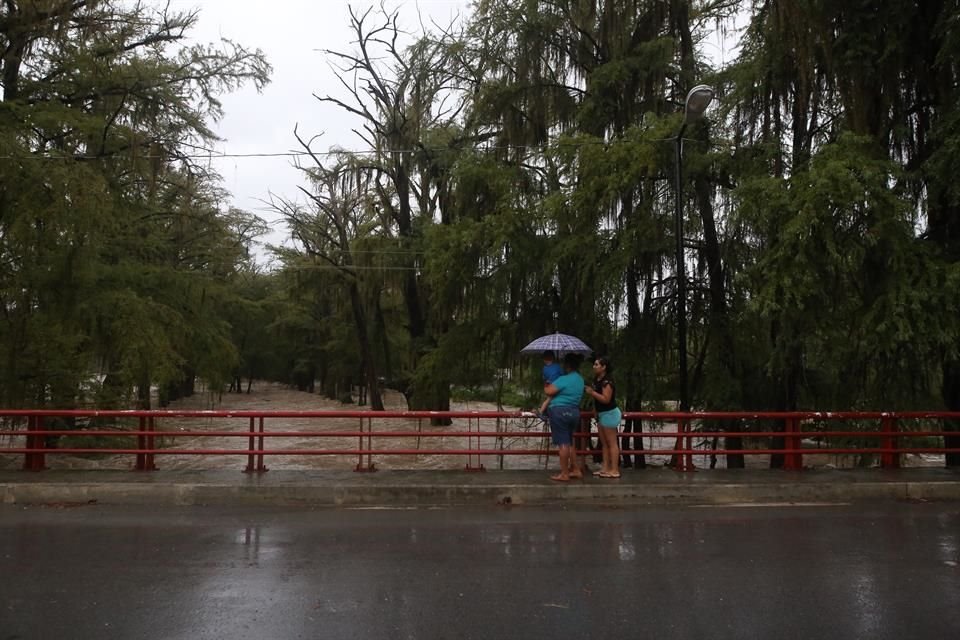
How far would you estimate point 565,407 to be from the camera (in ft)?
30.2

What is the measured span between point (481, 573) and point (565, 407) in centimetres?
358

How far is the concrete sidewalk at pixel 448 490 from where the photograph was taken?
29.8ft

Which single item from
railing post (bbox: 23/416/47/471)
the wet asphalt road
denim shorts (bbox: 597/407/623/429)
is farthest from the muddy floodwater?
the wet asphalt road

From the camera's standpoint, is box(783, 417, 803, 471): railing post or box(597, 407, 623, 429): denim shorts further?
box(783, 417, 803, 471): railing post

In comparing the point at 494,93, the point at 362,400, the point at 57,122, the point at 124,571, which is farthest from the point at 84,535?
the point at 362,400

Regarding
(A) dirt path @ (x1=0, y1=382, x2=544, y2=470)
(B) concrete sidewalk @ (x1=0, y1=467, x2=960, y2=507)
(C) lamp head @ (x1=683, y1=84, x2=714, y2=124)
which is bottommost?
(A) dirt path @ (x1=0, y1=382, x2=544, y2=470)

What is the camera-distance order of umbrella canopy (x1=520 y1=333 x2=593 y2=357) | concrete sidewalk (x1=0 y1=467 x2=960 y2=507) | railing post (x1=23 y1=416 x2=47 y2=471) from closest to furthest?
concrete sidewalk (x1=0 y1=467 x2=960 y2=507) < umbrella canopy (x1=520 y1=333 x2=593 y2=357) < railing post (x1=23 y1=416 x2=47 y2=471)

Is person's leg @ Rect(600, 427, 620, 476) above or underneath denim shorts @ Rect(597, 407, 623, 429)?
Result: underneath

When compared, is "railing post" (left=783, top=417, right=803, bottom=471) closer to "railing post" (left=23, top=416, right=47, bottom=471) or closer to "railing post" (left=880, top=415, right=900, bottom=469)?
"railing post" (left=880, top=415, right=900, bottom=469)

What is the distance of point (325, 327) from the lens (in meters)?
45.7

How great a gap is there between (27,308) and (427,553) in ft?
40.5

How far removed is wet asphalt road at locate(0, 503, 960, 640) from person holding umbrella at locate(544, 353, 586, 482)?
112 cm

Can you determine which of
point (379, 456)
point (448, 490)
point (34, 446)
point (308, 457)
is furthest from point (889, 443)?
point (308, 457)

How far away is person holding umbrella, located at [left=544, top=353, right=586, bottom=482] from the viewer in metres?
9.22
